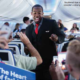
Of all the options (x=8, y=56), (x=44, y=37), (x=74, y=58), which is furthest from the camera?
(x=44, y=37)

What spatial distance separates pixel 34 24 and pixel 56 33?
38cm

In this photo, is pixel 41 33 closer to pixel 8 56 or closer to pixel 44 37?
pixel 44 37

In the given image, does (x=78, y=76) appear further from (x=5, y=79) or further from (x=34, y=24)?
(x=34, y=24)

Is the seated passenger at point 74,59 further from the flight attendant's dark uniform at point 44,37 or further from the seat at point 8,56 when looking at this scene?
the flight attendant's dark uniform at point 44,37

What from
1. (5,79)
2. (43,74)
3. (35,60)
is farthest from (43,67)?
(5,79)

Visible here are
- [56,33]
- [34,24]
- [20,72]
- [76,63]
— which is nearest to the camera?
[76,63]

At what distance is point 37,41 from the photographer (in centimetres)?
240

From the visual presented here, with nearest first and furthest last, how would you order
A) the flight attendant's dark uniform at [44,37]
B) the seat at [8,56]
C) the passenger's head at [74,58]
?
the passenger's head at [74,58] → the seat at [8,56] → the flight attendant's dark uniform at [44,37]

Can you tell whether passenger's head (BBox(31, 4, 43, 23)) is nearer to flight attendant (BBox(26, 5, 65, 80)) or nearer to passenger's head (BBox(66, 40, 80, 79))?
flight attendant (BBox(26, 5, 65, 80))

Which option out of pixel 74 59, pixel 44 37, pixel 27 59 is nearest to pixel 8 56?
pixel 27 59

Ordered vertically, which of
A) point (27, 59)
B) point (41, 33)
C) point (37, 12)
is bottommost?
point (27, 59)

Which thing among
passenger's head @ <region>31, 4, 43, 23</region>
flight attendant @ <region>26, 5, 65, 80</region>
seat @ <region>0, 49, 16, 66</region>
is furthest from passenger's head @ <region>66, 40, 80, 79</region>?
passenger's head @ <region>31, 4, 43, 23</region>

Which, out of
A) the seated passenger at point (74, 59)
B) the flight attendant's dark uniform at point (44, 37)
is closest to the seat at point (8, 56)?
the seated passenger at point (74, 59)

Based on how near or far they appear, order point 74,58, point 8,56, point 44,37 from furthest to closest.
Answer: point 44,37, point 8,56, point 74,58
